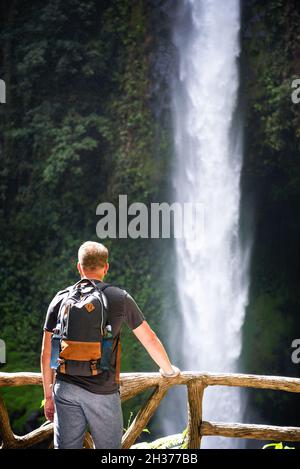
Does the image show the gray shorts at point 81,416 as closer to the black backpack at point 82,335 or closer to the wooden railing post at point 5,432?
the black backpack at point 82,335

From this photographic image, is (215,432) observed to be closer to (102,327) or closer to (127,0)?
(102,327)

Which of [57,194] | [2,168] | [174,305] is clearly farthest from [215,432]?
[2,168]

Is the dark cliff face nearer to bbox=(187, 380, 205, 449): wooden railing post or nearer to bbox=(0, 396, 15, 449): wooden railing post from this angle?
bbox=(187, 380, 205, 449): wooden railing post

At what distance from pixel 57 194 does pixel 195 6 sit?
4.55 m

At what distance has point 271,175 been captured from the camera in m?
10.8

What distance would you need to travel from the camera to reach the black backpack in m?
2.25

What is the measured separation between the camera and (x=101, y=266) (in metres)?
2.37

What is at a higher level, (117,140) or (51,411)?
(117,140)

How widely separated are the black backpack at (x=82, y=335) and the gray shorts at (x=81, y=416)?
10 cm

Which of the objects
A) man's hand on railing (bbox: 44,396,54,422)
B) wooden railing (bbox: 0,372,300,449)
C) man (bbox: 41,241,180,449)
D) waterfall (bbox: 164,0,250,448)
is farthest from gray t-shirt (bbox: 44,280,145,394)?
waterfall (bbox: 164,0,250,448)

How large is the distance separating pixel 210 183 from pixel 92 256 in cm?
856

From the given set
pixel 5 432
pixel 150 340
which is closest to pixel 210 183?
pixel 5 432

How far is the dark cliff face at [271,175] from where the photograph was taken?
1061 centimetres

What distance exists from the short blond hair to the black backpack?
136mm
